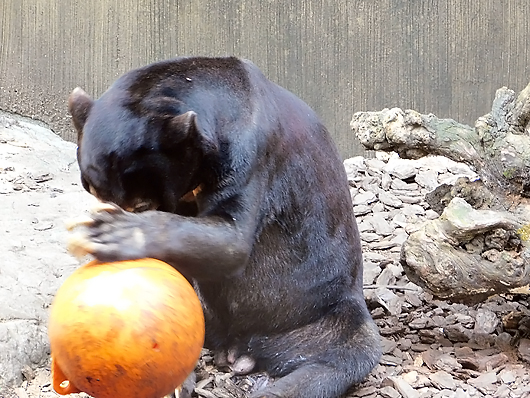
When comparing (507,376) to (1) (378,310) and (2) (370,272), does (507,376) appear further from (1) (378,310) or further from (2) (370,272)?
(2) (370,272)

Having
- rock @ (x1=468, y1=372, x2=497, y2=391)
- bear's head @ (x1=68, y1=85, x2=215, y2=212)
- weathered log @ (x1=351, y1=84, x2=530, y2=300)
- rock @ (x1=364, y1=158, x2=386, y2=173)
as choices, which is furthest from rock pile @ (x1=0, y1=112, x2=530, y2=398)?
bear's head @ (x1=68, y1=85, x2=215, y2=212)

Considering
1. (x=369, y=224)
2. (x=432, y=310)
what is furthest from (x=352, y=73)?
(x=432, y=310)

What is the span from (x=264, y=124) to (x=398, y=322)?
167cm

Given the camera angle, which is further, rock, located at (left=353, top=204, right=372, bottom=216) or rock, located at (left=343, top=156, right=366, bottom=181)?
rock, located at (left=343, top=156, right=366, bottom=181)

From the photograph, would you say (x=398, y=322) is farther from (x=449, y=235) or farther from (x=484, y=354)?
(x=449, y=235)

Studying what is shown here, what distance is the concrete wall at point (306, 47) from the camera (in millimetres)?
6523

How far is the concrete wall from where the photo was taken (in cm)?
652

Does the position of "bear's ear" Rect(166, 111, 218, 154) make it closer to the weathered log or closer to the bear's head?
the bear's head

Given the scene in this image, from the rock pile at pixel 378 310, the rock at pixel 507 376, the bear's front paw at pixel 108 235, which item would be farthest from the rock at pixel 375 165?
the bear's front paw at pixel 108 235

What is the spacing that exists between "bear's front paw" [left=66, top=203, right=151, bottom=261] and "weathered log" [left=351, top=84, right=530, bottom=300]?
1583mm

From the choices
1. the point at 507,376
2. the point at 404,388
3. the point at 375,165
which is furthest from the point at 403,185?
the point at 404,388

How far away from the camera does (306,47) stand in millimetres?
6688

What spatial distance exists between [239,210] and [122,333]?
3.31 ft

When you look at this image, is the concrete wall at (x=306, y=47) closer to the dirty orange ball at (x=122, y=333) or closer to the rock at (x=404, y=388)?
the rock at (x=404, y=388)
